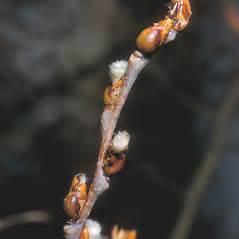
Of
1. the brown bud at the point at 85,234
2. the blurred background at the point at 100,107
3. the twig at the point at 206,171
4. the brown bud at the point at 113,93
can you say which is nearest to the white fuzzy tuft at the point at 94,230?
the brown bud at the point at 85,234

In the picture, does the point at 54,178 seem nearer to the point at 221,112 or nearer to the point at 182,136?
the point at 182,136

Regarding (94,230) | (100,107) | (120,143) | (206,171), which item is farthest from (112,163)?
(100,107)

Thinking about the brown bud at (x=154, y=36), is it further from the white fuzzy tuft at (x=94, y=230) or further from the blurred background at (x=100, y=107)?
the blurred background at (x=100, y=107)

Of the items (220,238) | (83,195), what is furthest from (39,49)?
(83,195)

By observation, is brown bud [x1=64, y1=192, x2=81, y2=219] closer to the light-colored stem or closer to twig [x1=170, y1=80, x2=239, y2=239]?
Answer: the light-colored stem

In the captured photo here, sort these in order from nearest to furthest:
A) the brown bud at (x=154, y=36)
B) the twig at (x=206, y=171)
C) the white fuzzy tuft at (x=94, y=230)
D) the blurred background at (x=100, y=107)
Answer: the brown bud at (x=154, y=36), the white fuzzy tuft at (x=94, y=230), the twig at (x=206, y=171), the blurred background at (x=100, y=107)

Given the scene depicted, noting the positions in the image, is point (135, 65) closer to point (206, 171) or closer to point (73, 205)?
point (73, 205)

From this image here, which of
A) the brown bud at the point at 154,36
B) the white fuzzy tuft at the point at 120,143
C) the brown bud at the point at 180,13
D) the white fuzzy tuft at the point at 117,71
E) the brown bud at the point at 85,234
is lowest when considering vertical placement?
the brown bud at the point at 85,234
